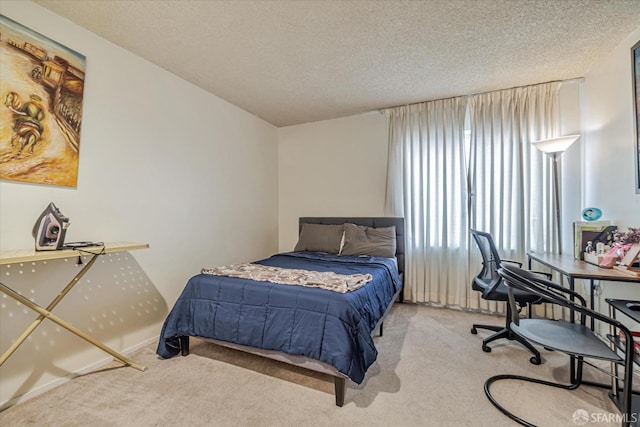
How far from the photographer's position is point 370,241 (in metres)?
3.45

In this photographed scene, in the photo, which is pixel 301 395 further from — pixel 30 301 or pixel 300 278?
Result: pixel 30 301

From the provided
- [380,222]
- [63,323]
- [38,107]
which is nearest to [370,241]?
[380,222]

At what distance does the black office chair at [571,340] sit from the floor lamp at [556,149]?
1.52 metres

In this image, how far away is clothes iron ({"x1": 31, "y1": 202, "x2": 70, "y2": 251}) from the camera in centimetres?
167

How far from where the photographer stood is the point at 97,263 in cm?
217

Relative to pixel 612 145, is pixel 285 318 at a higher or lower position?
lower

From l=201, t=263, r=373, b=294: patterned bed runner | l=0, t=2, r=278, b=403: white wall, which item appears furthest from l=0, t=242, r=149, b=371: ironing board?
l=201, t=263, r=373, b=294: patterned bed runner

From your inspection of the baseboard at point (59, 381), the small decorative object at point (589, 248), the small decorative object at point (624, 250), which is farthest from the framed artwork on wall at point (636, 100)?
the baseboard at point (59, 381)

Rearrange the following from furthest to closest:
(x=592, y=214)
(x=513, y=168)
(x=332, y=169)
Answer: (x=332, y=169), (x=513, y=168), (x=592, y=214)

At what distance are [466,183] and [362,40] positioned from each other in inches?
82.8

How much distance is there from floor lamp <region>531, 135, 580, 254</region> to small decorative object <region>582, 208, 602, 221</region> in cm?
36

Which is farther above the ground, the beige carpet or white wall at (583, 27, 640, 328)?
white wall at (583, 27, 640, 328)

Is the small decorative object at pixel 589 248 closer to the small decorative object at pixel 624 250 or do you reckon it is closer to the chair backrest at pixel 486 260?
the small decorative object at pixel 624 250

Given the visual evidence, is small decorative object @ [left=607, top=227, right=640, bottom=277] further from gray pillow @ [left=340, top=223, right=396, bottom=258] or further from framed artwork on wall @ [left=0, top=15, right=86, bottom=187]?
framed artwork on wall @ [left=0, top=15, right=86, bottom=187]
